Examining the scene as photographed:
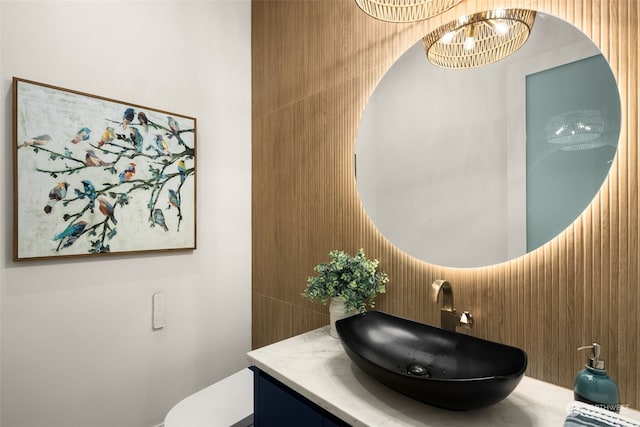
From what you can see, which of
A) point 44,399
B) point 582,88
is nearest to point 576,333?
point 582,88

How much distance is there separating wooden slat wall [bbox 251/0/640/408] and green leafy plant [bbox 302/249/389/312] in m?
0.07

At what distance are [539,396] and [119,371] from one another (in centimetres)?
174

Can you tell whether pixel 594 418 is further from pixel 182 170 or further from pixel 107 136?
pixel 107 136

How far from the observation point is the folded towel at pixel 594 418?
26.3 inches

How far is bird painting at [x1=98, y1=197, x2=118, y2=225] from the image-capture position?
154 centimetres

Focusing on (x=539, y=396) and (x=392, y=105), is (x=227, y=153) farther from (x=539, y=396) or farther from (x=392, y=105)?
(x=539, y=396)

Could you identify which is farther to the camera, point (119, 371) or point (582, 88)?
point (119, 371)

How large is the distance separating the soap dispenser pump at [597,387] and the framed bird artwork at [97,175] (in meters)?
1.70

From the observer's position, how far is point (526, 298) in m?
0.99

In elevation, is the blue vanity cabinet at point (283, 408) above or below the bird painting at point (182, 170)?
below

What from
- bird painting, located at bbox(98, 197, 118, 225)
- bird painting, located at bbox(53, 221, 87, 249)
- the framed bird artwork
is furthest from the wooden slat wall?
bird painting, located at bbox(53, 221, 87, 249)

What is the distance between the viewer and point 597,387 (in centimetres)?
76

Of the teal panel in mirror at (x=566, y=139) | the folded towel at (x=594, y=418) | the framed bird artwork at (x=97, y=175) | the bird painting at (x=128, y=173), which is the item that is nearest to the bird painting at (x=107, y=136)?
the framed bird artwork at (x=97, y=175)

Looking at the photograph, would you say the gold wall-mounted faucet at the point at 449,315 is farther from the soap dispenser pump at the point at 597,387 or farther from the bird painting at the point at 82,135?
the bird painting at the point at 82,135
